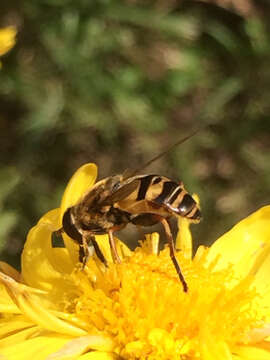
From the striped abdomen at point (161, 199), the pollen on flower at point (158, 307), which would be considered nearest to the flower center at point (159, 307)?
the pollen on flower at point (158, 307)

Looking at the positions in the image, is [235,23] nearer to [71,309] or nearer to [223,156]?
[223,156]

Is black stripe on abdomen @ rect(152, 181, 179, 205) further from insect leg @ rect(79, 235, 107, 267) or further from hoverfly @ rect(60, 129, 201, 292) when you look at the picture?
insect leg @ rect(79, 235, 107, 267)

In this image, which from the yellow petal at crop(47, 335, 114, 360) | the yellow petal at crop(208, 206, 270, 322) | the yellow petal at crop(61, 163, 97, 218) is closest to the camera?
the yellow petal at crop(47, 335, 114, 360)

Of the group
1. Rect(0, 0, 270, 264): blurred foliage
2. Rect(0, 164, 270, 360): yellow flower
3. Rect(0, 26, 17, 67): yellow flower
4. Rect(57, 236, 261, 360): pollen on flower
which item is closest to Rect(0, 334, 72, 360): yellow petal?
Rect(0, 164, 270, 360): yellow flower

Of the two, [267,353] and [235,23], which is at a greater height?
[235,23]

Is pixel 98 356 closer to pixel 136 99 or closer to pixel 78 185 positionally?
pixel 78 185

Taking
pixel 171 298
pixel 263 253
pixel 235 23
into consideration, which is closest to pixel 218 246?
pixel 263 253
